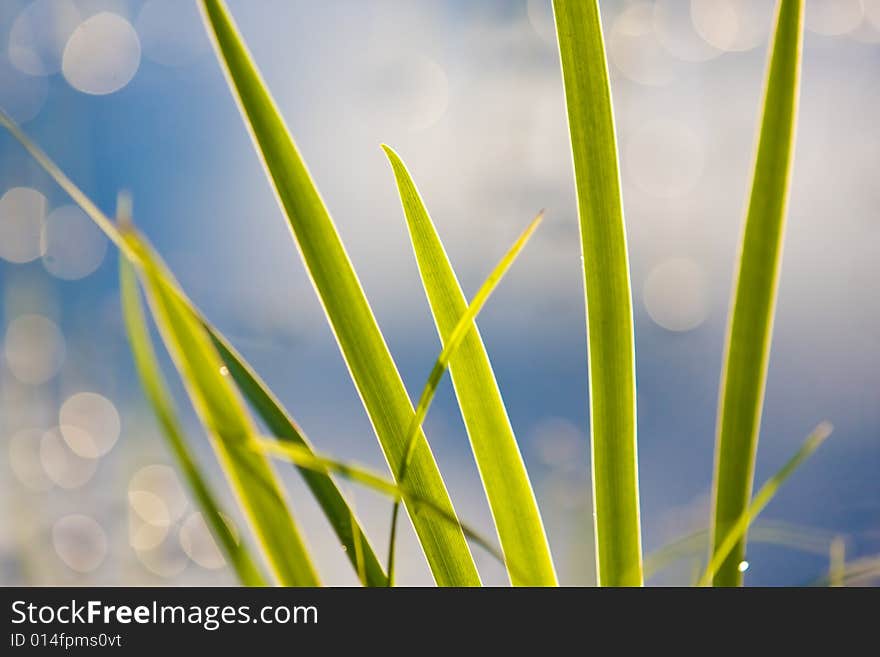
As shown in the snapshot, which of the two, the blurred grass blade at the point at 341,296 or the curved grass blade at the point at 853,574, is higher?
the blurred grass blade at the point at 341,296

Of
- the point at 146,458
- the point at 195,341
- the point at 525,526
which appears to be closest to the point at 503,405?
the point at 525,526

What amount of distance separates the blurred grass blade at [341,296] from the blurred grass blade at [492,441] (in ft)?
0.09

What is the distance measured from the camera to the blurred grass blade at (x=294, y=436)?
30cm

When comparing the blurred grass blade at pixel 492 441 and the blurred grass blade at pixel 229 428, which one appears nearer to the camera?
the blurred grass blade at pixel 229 428

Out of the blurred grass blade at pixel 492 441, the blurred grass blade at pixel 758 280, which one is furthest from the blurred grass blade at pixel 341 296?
the blurred grass blade at pixel 758 280

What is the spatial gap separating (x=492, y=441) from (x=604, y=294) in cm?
10

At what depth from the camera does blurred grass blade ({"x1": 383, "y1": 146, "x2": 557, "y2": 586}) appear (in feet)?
1.12

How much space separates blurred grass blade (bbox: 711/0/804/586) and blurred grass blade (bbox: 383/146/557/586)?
0.10 metres

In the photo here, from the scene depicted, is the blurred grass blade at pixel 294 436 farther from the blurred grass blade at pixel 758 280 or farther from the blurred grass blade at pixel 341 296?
the blurred grass blade at pixel 758 280

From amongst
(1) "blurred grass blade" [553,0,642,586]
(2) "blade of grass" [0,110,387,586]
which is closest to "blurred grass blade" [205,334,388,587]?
(2) "blade of grass" [0,110,387,586]

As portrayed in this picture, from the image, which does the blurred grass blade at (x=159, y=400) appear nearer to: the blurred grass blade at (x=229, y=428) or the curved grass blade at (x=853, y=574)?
the blurred grass blade at (x=229, y=428)

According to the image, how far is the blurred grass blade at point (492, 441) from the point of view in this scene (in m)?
0.34
